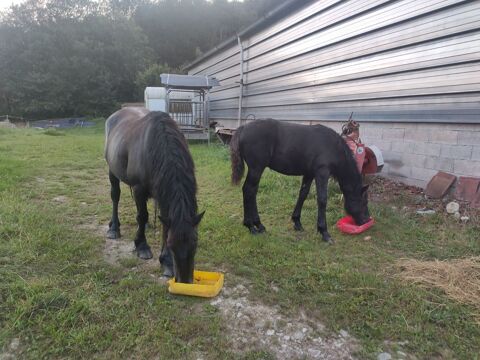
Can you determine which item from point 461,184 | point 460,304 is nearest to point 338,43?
point 461,184

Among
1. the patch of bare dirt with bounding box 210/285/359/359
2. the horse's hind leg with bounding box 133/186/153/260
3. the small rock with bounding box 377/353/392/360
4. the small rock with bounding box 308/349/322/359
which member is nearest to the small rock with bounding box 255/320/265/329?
the patch of bare dirt with bounding box 210/285/359/359

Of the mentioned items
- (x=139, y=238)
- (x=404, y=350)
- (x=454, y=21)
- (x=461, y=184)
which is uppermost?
(x=454, y=21)

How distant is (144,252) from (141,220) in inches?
13.4

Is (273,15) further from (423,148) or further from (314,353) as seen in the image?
(314,353)

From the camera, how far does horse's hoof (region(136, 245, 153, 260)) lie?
3.24 meters

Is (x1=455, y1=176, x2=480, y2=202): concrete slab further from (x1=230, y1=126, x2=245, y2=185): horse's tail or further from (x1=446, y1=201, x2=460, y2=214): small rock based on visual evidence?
(x1=230, y1=126, x2=245, y2=185): horse's tail

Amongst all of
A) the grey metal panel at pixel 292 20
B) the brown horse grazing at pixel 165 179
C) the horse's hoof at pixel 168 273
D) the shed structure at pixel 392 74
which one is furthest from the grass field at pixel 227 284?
the grey metal panel at pixel 292 20

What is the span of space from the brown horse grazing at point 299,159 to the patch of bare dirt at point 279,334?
156 centimetres

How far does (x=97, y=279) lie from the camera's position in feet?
9.05

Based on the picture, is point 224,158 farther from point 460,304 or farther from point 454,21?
point 460,304

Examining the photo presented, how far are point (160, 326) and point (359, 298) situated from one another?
1.61 meters

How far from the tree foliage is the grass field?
71.8 feet

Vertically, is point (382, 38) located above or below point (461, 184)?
above

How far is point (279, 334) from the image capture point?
221cm
